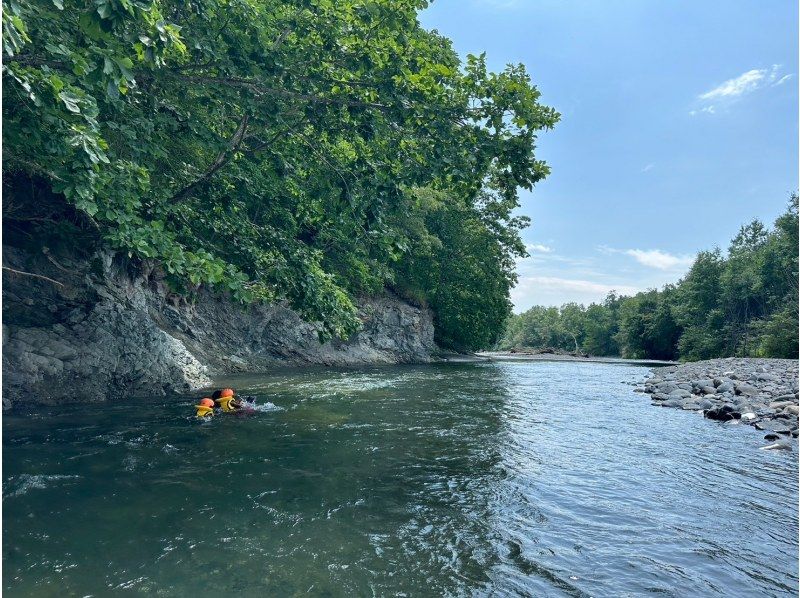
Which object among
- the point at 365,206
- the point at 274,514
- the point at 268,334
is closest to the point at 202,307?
the point at 268,334

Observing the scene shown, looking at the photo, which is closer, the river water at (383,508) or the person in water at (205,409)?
the river water at (383,508)

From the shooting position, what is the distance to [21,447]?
8.98 m

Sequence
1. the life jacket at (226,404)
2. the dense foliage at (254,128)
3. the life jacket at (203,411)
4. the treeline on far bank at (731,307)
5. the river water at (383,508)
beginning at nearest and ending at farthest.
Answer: the river water at (383,508) < the dense foliage at (254,128) < the life jacket at (203,411) < the life jacket at (226,404) < the treeline on far bank at (731,307)

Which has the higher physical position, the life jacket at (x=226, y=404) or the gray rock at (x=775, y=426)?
the gray rock at (x=775, y=426)

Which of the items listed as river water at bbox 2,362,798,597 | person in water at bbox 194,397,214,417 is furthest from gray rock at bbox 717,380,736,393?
person in water at bbox 194,397,214,417

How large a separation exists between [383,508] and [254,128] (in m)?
9.05

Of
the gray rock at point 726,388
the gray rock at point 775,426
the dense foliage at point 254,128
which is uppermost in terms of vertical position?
the dense foliage at point 254,128

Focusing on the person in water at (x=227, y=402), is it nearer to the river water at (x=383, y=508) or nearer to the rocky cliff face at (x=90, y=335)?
the river water at (x=383, y=508)

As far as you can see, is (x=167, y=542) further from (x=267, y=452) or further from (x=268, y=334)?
(x=268, y=334)

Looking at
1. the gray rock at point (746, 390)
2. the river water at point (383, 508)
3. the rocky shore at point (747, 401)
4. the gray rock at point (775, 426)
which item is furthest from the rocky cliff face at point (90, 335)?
the gray rock at point (746, 390)

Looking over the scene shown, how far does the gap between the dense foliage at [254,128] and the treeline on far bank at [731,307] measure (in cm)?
5428

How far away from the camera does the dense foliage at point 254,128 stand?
661 cm

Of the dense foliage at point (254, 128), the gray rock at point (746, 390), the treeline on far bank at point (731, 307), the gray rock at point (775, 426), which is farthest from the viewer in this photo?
the treeline on far bank at point (731, 307)

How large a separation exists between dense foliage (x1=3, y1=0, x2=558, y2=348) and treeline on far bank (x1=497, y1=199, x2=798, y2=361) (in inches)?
2137
